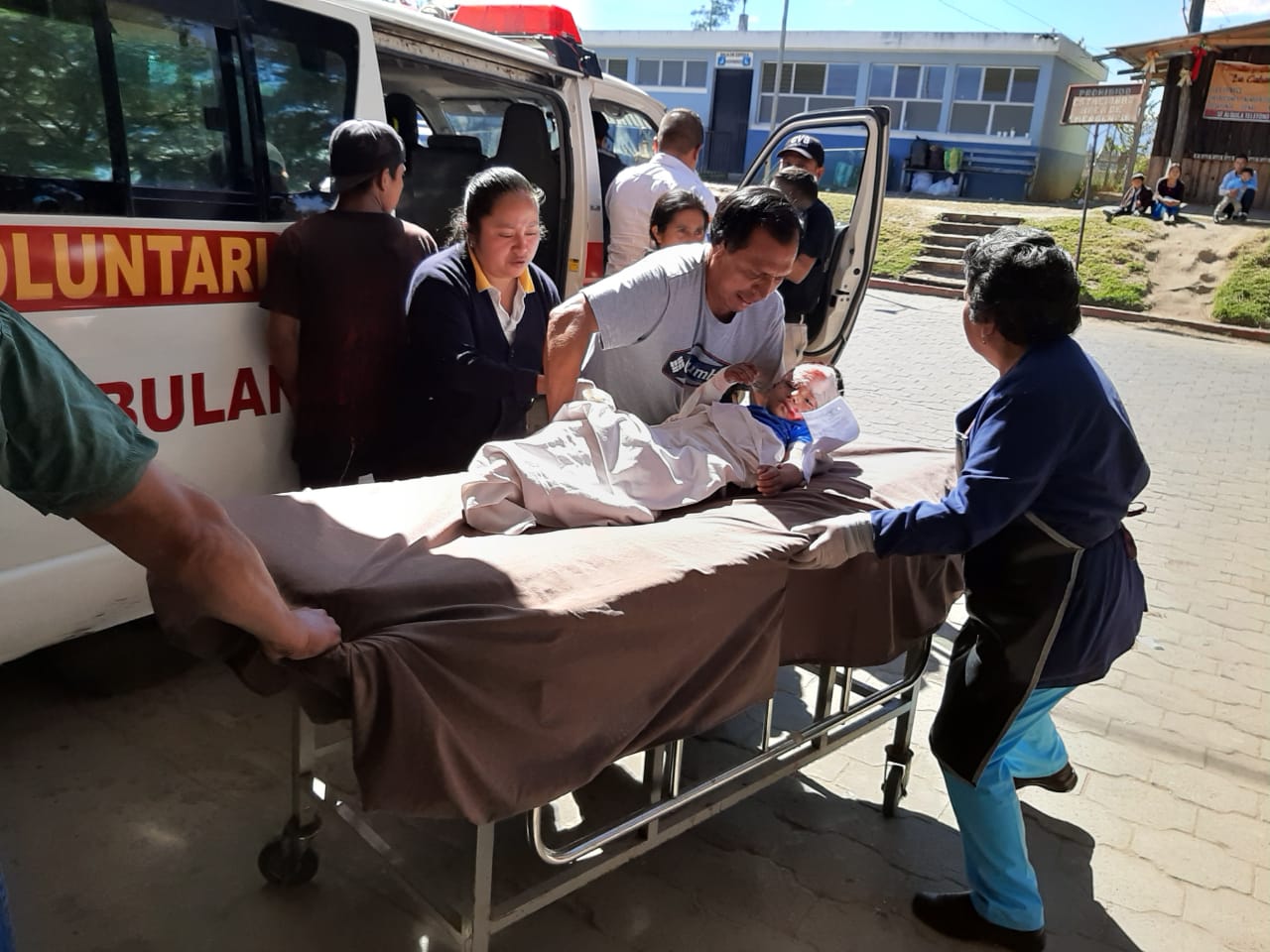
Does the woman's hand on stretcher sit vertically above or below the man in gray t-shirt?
below

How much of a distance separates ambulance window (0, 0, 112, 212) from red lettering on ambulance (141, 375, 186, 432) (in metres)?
0.50

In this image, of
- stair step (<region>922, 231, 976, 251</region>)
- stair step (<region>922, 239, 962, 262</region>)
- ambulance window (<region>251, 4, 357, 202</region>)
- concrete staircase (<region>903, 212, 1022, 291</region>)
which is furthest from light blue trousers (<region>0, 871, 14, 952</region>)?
stair step (<region>922, 231, 976, 251</region>)

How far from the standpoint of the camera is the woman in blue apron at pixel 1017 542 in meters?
2.04

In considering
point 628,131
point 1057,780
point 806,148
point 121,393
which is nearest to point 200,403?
point 121,393

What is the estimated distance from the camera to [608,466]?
90.5 inches

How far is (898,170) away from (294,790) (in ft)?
78.8

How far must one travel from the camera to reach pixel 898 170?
23.6m

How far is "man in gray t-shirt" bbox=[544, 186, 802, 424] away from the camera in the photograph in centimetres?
256

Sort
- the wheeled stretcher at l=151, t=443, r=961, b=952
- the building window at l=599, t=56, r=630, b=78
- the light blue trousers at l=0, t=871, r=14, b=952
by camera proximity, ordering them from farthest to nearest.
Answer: the building window at l=599, t=56, r=630, b=78 → the wheeled stretcher at l=151, t=443, r=961, b=952 → the light blue trousers at l=0, t=871, r=14, b=952

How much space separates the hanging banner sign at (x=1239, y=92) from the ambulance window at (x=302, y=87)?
792 inches

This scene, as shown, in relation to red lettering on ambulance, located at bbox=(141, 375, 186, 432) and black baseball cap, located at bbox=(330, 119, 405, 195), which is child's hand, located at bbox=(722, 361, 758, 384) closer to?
black baseball cap, located at bbox=(330, 119, 405, 195)

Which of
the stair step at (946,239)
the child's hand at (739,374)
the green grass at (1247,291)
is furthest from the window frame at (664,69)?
the child's hand at (739,374)

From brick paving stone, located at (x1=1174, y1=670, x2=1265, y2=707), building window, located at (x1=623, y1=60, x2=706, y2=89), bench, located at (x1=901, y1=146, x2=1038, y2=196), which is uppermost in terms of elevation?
building window, located at (x1=623, y1=60, x2=706, y2=89)

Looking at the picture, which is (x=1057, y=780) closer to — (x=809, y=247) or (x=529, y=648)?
(x=529, y=648)
